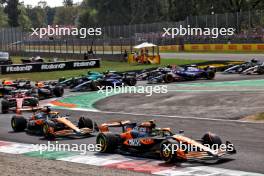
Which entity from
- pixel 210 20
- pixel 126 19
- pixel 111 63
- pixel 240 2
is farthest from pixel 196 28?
pixel 126 19

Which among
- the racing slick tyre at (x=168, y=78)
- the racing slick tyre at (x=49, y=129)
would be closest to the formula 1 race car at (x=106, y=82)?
the racing slick tyre at (x=168, y=78)

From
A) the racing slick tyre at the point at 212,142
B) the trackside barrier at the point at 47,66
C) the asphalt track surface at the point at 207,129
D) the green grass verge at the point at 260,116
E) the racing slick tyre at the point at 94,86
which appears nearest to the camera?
the asphalt track surface at the point at 207,129

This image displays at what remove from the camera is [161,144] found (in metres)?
12.0

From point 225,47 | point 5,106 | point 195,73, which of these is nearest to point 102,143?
point 5,106

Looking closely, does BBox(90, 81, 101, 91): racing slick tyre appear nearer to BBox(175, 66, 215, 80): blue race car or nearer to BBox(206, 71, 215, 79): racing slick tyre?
BBox(175, 66, 215, 80): blue race car

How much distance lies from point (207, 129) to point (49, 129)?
4.84 m

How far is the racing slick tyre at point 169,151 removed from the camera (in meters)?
11.7

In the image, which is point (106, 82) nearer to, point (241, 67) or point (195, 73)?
point (195, 73)

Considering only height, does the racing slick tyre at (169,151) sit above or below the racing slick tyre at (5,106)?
above

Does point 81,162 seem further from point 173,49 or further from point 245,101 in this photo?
point 173,49

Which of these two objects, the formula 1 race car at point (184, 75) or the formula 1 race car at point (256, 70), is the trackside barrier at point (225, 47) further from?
the formula 1 race car at point (184, 75)

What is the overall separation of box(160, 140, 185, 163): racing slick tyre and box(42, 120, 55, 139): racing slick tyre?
5304mm

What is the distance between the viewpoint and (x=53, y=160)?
1312cm

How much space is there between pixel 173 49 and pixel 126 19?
65461 mm
